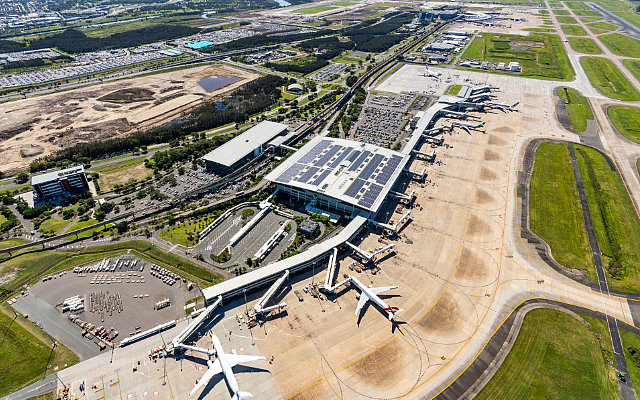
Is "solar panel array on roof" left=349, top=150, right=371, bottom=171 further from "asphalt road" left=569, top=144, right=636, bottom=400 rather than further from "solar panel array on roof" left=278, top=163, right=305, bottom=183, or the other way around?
"asphalt road" left=569, top=144, right=636, bottom=400

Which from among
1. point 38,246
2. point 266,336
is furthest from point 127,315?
point 38,246

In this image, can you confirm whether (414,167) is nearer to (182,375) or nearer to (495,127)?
(495,127)

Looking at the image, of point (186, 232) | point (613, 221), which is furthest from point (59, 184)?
point (613, 221)

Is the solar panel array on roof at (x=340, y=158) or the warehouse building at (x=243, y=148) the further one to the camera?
the warehouse building at (x=243, y=148)

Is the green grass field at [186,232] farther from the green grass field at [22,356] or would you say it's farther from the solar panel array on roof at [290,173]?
the green grass field at [22,356]

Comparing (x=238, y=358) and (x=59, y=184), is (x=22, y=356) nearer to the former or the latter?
(x=238, y=358)

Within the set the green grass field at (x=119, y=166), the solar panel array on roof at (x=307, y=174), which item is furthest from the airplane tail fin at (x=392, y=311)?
the green grass field at (x=119, y=166)
